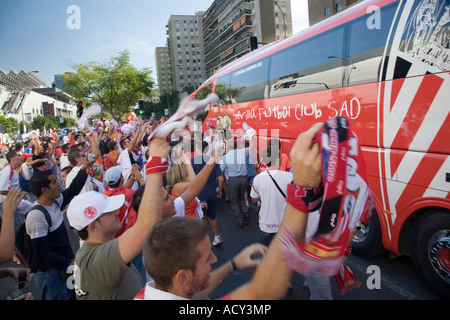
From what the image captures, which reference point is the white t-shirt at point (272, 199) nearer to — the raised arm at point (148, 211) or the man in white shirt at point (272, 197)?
the man in white shirt at point (272, 197)

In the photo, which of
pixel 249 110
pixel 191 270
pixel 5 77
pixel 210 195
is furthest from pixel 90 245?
pixel 5 77

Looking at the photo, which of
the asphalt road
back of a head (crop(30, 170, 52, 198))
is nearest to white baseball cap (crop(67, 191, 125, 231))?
back of a head (crop(30, 170, 52, 198))

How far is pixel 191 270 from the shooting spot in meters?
1.24

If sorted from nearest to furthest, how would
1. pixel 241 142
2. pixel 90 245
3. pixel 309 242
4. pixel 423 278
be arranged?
pixel 309 242
pixel 90 245
pixel 423 278
pixel 241 142

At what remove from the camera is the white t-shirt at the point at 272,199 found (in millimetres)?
3427

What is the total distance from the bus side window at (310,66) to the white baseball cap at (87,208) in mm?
4248

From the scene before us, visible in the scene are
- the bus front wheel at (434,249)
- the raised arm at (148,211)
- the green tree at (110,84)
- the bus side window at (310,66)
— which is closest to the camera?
the raised arm at (148,211)

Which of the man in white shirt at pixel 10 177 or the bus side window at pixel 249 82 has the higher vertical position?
the bus side window at pixel 249 82

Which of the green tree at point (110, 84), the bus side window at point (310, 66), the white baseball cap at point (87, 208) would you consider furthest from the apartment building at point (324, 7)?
the white baseball cap at point (87, 208)

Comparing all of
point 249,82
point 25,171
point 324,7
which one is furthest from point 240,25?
point 25,171

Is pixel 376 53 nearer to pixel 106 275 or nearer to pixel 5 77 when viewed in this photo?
pixel 106 275

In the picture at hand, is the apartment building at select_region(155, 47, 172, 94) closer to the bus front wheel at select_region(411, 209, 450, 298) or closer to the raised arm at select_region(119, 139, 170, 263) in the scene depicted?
the bus front wheel at select_region(411, 209, 450, 298)

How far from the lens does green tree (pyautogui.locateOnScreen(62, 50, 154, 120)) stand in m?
28.0

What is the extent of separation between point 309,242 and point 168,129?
942 millimetres
